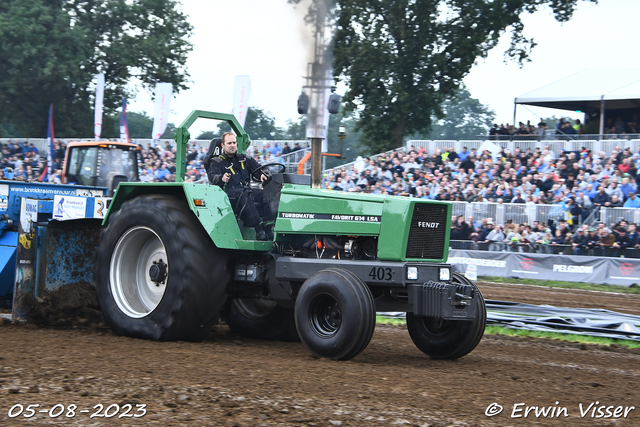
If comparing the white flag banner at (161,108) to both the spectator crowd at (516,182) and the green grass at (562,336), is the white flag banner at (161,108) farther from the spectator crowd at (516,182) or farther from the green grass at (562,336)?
the green grass at (562,336)

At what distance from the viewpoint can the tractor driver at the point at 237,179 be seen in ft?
23.0

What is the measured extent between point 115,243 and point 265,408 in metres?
3.53

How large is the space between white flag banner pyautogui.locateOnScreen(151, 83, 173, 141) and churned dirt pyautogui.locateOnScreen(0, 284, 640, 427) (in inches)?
866

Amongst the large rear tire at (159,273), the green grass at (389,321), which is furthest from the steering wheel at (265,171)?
the green grass at (389,321)

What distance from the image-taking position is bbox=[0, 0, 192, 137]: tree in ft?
124

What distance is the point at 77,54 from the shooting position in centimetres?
3859

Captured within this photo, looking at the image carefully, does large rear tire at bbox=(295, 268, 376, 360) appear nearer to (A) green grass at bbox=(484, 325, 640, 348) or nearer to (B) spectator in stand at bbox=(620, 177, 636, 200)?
(A) green grass at bbox=(484, 325, 640, 348)

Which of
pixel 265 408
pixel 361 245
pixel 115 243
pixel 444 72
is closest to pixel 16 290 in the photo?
pixel 115 243

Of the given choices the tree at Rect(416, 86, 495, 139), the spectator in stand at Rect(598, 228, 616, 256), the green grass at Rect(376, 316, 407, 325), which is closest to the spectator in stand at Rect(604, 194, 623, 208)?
the spectator in stand at Rect(598, 228, 616, 256)

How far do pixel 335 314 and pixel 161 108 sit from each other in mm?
23733

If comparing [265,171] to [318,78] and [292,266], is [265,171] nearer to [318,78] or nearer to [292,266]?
[292,266]

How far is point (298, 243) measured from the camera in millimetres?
6840

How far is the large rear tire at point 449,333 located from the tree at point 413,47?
24.0 m

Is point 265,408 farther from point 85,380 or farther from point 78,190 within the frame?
point 78,190
